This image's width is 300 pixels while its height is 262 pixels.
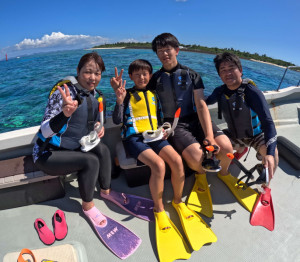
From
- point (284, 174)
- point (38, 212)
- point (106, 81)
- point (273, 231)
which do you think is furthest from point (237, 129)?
point (106, 81)

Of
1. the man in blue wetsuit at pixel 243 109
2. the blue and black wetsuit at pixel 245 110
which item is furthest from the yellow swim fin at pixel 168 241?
the blue and black wetsuit at pixel 245 110

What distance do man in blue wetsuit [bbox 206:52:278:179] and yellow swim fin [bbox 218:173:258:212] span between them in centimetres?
32

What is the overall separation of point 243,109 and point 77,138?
1.58m

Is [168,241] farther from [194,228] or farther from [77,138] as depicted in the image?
[77,138]

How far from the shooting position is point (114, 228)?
64.3 inches

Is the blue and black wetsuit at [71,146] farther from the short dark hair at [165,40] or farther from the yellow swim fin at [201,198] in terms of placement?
the yellow swim fin at [201,198]

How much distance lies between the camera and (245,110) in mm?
1926

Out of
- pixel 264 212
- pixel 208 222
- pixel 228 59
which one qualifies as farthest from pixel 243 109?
pixel 208 222

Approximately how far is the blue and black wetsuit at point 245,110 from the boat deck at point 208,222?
2.02ft

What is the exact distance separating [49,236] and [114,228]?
510 millimetres

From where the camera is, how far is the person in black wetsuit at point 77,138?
5.10 ft

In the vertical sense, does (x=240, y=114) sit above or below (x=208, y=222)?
above

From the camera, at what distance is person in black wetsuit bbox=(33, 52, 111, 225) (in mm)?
1556

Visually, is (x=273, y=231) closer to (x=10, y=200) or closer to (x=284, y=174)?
(x=284, y=174)
